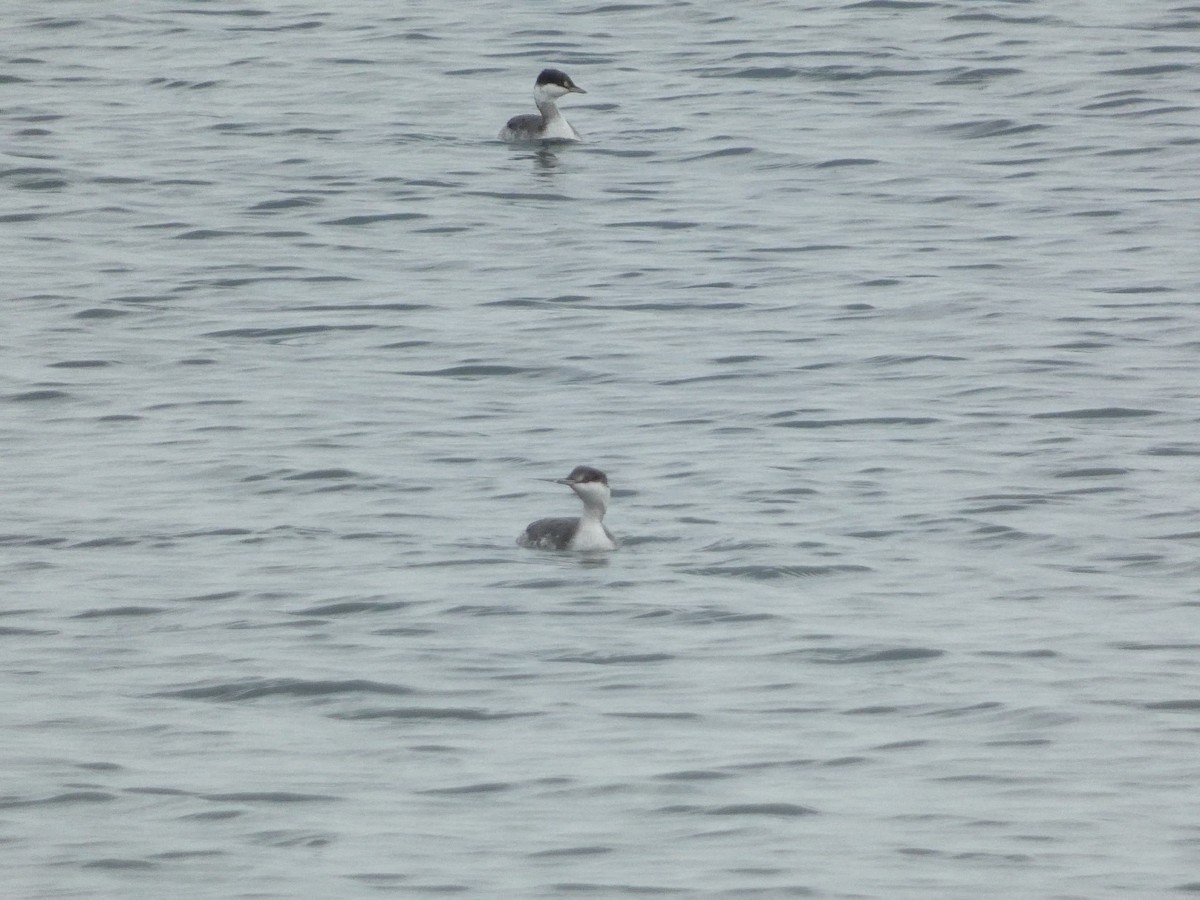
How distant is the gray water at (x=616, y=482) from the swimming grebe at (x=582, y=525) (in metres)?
0.17

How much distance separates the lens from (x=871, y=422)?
1666 centimetres

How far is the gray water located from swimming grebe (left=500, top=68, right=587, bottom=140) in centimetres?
32

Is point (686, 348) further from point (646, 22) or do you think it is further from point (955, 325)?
point (646, 22)

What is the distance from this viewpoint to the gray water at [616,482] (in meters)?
9.95

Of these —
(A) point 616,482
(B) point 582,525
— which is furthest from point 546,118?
(B) point 582,525

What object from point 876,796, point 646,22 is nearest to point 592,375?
point 876,796

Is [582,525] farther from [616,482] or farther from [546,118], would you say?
[546,118]

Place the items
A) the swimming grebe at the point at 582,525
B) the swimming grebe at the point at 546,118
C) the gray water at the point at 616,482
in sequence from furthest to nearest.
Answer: the swimming grebe at the point at 546,118
the swimming grebe at the point at 582,525
the gray water at the point at 616,482

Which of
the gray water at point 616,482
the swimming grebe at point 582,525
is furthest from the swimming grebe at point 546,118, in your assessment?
the swimming grebe at point 582,525

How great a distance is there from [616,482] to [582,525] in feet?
5.24

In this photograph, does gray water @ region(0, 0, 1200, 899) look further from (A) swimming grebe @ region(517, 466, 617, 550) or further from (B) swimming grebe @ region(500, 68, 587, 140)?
(B) swimming grebe @ region(500, 68, 587, 140)

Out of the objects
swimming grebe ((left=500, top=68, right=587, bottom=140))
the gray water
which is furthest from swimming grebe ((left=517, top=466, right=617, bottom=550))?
swimming grebe ((left=500, top=68, right=587, bottom=140))

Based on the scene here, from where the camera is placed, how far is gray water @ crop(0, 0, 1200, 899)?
9953 mm

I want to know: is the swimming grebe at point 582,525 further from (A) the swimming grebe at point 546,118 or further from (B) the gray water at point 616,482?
(A) the swimming grebe at point 546,118
